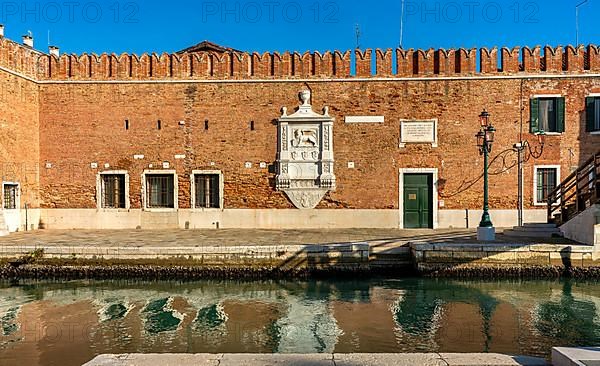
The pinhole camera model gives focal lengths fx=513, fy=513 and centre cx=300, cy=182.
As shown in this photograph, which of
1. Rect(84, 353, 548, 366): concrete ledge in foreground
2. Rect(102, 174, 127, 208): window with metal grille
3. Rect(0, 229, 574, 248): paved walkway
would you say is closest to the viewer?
Rect(84, 353, 548, 366): concrete ledge in foreground

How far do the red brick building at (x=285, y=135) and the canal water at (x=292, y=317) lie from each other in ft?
17.3

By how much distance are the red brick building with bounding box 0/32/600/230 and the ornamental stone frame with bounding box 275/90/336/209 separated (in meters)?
0.04

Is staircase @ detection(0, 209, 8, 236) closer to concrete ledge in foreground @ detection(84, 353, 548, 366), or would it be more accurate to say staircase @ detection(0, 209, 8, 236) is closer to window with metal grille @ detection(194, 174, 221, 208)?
window with metal grille @ detection(194, 174, 221, 208)

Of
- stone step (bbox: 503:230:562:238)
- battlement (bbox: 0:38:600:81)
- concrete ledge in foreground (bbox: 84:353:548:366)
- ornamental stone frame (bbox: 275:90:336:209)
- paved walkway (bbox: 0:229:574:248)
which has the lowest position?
concrete ledge in foreground (bbox: 84:353:548:366)

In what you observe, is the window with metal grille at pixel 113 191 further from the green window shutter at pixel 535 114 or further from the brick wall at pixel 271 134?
the green window shutter at pixel 535 114

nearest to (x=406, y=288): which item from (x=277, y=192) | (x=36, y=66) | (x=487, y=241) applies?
(x=487, y=241)

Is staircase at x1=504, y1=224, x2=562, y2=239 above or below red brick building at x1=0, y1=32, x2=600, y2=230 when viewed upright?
below

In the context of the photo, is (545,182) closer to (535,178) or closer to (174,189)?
(535,178)

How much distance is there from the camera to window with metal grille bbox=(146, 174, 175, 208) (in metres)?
15.9

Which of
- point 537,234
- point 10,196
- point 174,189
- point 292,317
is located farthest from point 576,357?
point 10,196

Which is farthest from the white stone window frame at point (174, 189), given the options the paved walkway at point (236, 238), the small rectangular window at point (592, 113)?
the small rectangular window at point (592, 113)

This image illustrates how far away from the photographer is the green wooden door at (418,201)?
15.4m

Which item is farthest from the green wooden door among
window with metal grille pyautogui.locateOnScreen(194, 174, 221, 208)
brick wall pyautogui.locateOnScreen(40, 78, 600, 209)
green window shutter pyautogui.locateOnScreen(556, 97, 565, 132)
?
window with metal grille pyautogui.locateOnScreen(194, 174, 221, 208)

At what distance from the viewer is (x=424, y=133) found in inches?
606
